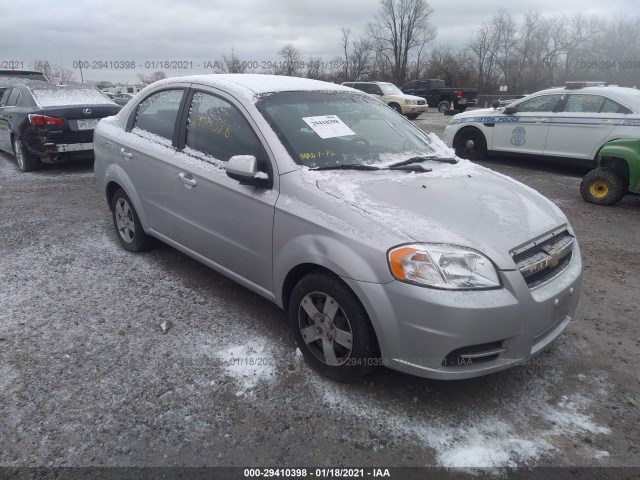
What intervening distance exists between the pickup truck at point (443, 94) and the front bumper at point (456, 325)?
83.2ft

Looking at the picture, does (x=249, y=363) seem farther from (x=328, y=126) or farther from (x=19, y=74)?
(x=19, y=74)

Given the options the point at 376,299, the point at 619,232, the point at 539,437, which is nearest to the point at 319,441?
the point at 376,299

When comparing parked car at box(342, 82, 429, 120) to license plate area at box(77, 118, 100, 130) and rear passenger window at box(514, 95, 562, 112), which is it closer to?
rear passenger window at box(514, 95, 562, 112)

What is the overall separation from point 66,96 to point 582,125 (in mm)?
8872

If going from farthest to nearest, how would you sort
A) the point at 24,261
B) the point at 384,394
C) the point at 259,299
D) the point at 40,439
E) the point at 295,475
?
the point at 24,261, the point at 259,299, the point at 384,394, the point at 40,439, the point at 295,475

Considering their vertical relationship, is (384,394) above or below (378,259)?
below

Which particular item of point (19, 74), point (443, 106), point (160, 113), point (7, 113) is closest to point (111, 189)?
point (160, 113)

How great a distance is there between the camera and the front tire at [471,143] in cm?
977

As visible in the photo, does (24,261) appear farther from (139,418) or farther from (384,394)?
(384,394)

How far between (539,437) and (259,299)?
7.12 ft

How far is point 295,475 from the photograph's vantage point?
2186 mm

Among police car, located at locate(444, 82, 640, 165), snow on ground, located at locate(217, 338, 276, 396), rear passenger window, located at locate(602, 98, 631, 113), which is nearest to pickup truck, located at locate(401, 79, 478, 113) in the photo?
police car, located at locate(444, 82, 640, 165)

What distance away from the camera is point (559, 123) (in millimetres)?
8336

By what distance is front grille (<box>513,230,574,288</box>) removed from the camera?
249 centimetres
